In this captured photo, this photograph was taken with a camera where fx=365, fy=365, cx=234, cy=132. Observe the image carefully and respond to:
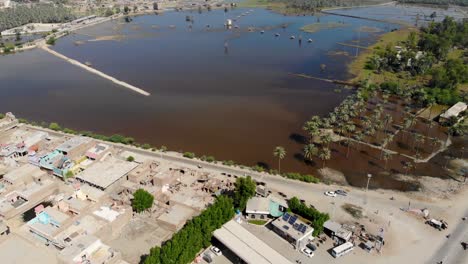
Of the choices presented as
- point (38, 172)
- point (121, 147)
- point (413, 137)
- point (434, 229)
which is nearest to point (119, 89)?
point (121, 147)

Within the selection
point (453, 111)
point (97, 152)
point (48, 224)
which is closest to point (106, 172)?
point (97, 152)

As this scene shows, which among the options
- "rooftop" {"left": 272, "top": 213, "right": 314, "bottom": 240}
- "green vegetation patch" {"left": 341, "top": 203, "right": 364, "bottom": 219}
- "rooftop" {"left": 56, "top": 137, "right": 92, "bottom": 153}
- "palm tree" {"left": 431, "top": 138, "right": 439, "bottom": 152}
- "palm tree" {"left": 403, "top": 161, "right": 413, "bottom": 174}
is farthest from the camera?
"palm tree" {"left": 431, "top": 138, "right": 439, "bottom": 152}

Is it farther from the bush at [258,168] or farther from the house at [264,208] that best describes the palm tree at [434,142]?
the house at [264,208]

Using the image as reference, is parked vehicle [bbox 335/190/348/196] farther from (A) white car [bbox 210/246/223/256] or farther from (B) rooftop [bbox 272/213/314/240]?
(A) white car [bbox 210/246/223/256]

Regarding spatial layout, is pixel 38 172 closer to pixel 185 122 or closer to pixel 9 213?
pixel 9 213

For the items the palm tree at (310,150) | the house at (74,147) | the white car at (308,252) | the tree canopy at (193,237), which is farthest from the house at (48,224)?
the palm tree at (310,150)

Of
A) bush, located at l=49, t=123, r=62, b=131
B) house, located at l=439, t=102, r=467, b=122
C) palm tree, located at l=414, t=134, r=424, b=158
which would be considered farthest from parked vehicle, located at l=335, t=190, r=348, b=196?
bush, located at l=49, t=123, r=62, b=131
